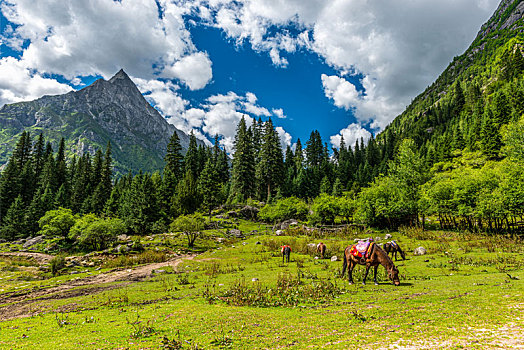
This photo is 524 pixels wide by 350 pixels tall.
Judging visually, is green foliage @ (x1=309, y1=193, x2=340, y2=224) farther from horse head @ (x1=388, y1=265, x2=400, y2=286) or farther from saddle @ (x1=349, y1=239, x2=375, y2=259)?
horse head @ (x1=388, y1=265, x2=400, y2=286)

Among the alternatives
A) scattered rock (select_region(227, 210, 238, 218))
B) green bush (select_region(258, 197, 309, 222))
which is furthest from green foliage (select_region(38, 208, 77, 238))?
green bush (select_region(258, 197, 309, 222))

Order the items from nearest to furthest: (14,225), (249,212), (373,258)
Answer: (373,258), (14,225), (249,212)

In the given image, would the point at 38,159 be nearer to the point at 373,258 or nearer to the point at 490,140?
→ the point at 373,258

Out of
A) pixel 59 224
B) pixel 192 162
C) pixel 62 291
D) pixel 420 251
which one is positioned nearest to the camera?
pixel 62 291

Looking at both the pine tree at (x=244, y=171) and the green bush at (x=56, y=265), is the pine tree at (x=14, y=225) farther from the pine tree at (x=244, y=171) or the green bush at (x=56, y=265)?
the pine tree at (x=244, y=171)

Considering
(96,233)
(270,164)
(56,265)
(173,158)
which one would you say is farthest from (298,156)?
(56,265)

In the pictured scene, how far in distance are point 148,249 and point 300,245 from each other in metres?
23.2

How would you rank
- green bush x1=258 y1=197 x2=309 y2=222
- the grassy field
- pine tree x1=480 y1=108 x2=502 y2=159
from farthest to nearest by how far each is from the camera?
1. pine tree x1=480 y1=108 x2=502 y2=159
2. green bush x1=258 y1=197 x2=309 y2=222
3. the grassy field

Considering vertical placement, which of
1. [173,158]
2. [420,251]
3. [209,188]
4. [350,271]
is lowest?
[420,251]

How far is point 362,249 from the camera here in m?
13.6

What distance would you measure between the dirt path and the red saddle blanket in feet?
60.1

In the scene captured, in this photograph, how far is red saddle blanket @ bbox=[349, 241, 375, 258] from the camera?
1346 centimetres

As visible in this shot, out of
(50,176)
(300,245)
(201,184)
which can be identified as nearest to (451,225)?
(300,245)

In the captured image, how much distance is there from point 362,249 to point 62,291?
22592 millimetres
